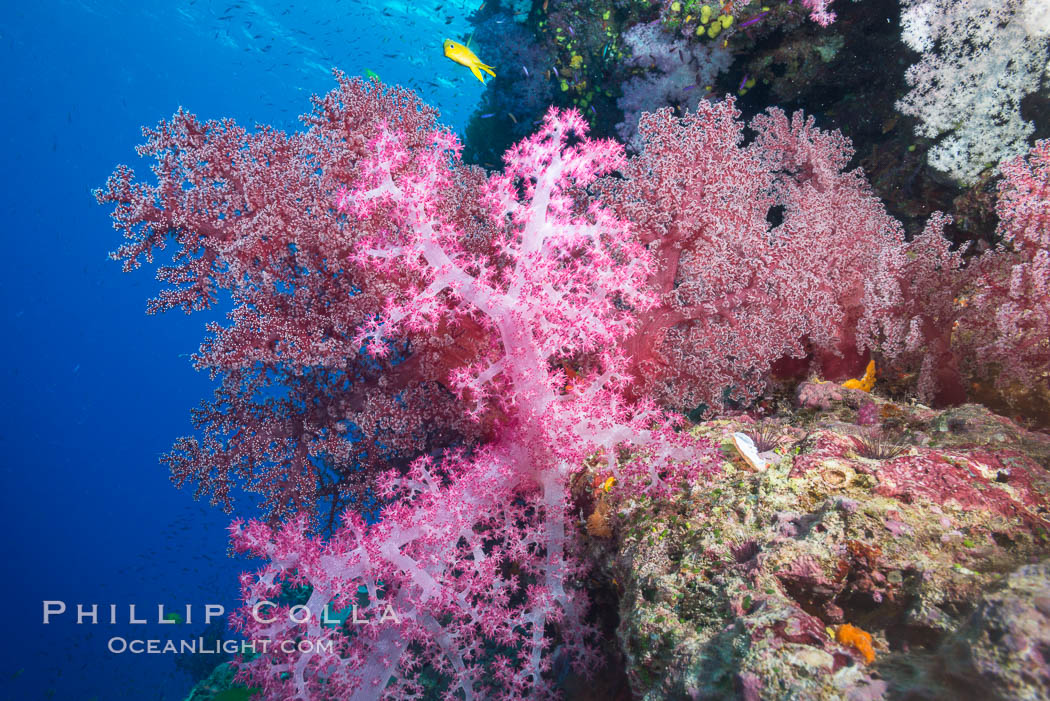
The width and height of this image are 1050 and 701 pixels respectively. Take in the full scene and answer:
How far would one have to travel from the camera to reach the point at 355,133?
3.55 metres

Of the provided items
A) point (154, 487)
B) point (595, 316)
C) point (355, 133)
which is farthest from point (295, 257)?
point (154, 487)

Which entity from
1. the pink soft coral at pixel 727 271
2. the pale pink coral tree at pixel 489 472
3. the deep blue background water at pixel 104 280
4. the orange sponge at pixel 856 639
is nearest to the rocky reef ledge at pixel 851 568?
the orange sponge at pixel 856 639

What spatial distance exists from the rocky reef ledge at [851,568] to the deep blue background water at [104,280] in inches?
1413

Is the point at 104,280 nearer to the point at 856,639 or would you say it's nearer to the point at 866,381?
the point at 866,381

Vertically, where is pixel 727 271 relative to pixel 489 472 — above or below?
above

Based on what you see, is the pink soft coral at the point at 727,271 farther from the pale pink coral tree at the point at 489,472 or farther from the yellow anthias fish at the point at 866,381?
the pale pink coral tree at the point at 489,472

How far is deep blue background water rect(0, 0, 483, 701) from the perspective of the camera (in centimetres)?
3375

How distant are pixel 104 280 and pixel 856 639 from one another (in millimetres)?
59926

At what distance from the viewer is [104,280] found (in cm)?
Result: 4372

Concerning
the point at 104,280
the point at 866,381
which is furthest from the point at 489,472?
the point at 104,280

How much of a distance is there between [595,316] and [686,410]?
2.04 metres

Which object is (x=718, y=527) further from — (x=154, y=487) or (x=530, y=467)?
(x=154, y=487)

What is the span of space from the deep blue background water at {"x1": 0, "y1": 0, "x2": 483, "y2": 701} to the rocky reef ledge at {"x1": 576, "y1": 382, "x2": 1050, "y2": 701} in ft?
118

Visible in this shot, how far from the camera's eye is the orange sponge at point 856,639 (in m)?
1.45
